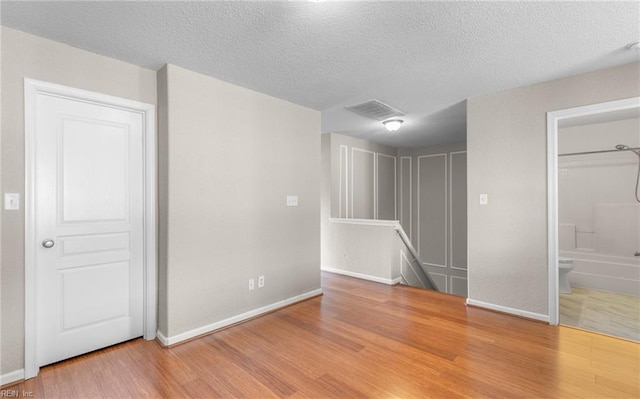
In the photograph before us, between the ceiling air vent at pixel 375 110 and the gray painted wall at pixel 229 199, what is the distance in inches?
22.9

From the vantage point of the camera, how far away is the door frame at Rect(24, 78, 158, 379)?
2113 mm

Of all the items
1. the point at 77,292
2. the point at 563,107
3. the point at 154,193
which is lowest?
the point at 77,292

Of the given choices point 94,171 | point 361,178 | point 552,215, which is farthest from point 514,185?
point 94,171

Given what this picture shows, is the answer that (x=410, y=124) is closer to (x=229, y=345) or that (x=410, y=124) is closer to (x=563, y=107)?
(x=563, y=107)

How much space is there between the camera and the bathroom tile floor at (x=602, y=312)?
9.79ft

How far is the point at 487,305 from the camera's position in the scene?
336 cm

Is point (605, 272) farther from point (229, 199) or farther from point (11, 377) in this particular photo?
point (11, 377)

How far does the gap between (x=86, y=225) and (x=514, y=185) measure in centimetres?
412

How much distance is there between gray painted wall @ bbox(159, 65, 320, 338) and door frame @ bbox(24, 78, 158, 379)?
0.36 ft

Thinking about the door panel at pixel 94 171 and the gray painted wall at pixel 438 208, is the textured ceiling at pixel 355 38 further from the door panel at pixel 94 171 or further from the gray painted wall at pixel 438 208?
the gray painted wall at pixel 438 208

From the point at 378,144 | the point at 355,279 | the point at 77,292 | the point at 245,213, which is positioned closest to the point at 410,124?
the point at 378,144

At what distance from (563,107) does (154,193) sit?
4.03 metres

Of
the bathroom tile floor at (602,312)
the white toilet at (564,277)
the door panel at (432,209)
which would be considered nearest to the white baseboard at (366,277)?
the bathroom tile floor at (602,312)

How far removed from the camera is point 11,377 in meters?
2.03
